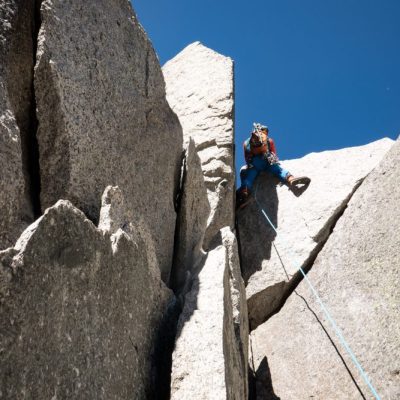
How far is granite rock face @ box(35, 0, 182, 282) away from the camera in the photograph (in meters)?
4.78

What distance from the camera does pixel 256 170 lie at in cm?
1098

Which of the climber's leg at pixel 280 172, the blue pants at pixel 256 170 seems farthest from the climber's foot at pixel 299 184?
the blue pants at pixel 256 170

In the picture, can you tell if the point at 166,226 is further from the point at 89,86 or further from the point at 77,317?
the point at 77,317

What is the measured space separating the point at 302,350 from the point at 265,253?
2261 millimetres

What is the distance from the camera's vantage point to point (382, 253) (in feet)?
26.2

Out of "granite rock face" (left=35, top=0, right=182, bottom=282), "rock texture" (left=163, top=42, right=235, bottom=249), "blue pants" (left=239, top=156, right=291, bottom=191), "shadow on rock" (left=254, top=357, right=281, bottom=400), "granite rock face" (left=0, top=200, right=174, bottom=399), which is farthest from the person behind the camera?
"blue pants" (left=239, top=156, right=291, bottom=191)

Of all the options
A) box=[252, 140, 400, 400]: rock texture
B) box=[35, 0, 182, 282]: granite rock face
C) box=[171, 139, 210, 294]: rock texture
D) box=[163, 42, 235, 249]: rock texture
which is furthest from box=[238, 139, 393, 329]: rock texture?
box=[35, 0, 182, 282]: granite rock face

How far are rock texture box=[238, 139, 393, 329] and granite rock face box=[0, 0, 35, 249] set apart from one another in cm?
550

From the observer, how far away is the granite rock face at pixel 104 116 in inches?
→ 188

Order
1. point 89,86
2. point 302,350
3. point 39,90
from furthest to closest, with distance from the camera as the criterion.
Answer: point 302,350, point 89,86, point 39,90

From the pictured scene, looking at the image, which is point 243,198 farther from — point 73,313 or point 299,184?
point 73,313

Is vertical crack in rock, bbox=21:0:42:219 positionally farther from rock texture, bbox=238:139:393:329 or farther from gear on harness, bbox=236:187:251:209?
gear on harness, bbox=236:187:251:209

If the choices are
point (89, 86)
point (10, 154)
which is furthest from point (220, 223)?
point (10, 154)

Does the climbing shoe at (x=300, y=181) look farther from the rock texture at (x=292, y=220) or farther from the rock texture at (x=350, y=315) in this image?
the rock texture at (x=350, y=315)
